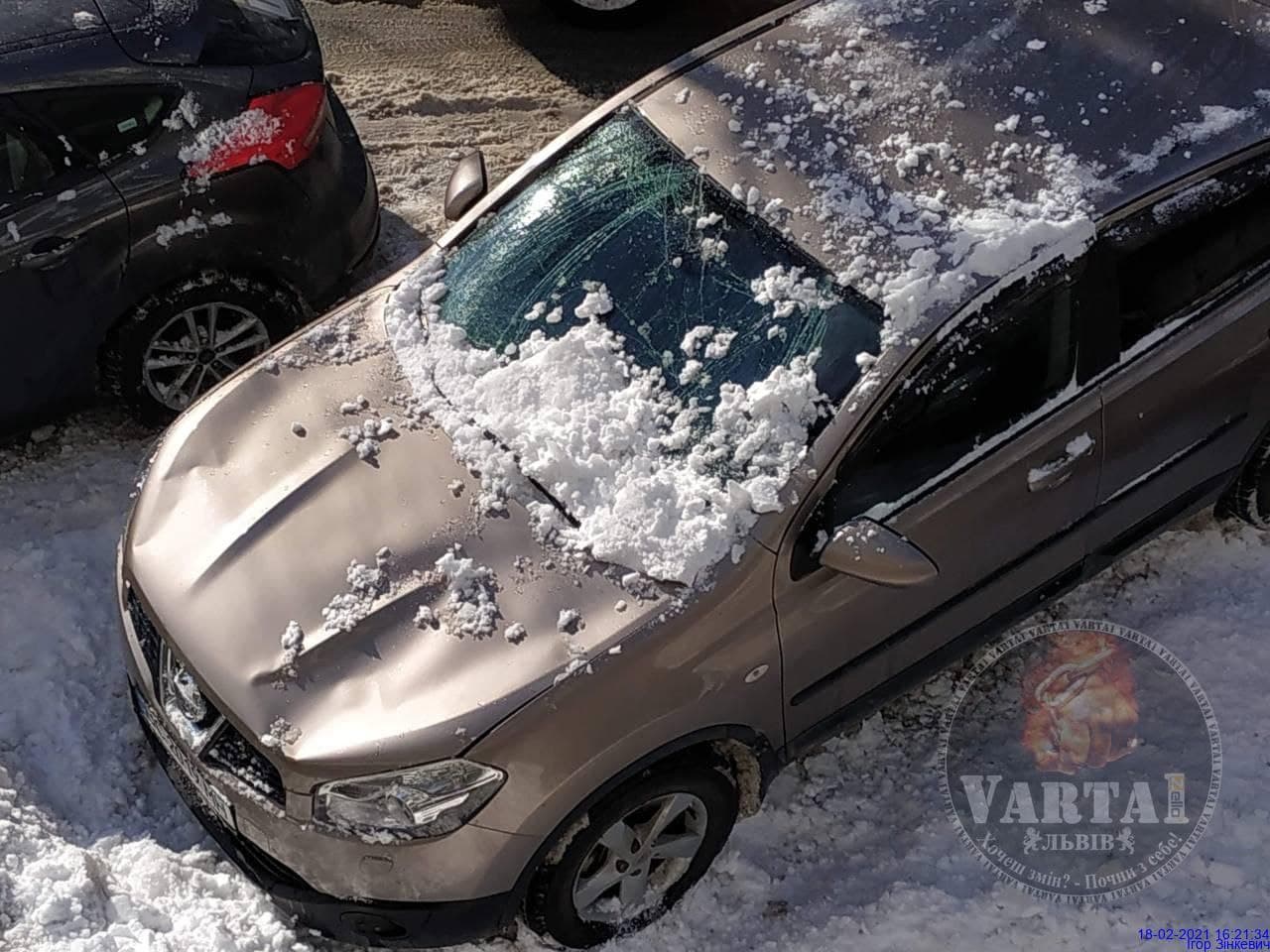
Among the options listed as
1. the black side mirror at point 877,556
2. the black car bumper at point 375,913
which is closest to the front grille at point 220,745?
the black car bumper at point 375,913

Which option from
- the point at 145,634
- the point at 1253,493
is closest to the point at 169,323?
the point at 145,634

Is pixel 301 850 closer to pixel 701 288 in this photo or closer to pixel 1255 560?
pixel 701 288

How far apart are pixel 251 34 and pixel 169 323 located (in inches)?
44.3

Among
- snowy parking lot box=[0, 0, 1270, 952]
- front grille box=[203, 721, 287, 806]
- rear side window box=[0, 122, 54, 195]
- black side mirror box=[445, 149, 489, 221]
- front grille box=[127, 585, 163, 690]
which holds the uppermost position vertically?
rear side window box=[0, 122, 54, 195]

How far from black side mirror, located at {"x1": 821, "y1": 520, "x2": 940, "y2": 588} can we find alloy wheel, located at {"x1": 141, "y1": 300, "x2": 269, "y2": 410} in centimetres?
261

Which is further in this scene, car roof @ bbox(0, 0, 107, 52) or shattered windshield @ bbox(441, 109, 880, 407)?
car roof @ bbox(0, 0, 107, 52)

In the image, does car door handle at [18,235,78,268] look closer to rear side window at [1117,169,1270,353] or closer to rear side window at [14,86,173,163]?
rear side window at [14,86,173,163]

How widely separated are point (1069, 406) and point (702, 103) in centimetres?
140

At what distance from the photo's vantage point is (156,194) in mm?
4590

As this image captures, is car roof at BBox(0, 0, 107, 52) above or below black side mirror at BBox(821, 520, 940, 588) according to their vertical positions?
above

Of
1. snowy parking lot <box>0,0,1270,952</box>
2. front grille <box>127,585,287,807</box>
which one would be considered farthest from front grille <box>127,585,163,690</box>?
snowy parking lot <box>0,0,1270,952</box>

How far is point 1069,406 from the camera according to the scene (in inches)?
139

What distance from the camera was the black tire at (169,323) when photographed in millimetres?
4746

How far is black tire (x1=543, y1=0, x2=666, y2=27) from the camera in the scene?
22.9ft
